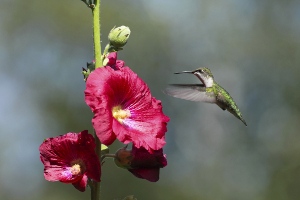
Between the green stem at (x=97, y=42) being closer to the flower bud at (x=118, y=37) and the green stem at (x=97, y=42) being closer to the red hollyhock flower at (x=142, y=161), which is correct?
the flower bud at (x=118, y=37)

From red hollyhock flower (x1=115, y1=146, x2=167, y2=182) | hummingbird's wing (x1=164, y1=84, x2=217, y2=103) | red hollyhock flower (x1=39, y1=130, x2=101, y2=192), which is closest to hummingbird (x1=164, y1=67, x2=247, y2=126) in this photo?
hummingbird's wing (x1=164, y1=84, x2=217, y2=103)

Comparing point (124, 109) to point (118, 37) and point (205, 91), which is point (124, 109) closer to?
point (118, 37)

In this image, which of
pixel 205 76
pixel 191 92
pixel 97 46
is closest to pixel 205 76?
pixel 205 76

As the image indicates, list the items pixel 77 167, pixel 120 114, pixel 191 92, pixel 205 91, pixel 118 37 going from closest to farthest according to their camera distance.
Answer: pixel 77 167
pixel 120 114
pixel 118 37
pixel 191 92
pixel 205 91

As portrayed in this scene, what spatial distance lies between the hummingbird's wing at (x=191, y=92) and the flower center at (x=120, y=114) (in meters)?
0.94

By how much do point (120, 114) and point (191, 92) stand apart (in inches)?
46.7

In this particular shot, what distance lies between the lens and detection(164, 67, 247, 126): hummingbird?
4.19m

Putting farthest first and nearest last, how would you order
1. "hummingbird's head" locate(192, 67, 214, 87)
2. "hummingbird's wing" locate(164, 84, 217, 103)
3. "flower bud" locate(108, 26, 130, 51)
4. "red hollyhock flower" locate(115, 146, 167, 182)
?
1. "hummingbird's head" locate(192, 67, 214, 87)
2. "hummingbird's wing" locate(164, 84, 217, 103)
3. "flower bud" locate(108, 26, 130, 51)
4. "red hollyhock flower" locate(115, 146, 167, 182)

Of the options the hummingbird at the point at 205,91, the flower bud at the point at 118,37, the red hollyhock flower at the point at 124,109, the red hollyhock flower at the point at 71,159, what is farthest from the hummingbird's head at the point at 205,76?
the red hollyhock flower at the point at 71,159

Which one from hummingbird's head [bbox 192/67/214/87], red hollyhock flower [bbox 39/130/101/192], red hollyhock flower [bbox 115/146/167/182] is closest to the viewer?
red hollyhock flower [bbox 39/130/101/192]

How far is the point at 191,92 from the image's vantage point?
4.30 metres

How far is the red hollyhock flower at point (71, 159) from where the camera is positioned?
2998mm

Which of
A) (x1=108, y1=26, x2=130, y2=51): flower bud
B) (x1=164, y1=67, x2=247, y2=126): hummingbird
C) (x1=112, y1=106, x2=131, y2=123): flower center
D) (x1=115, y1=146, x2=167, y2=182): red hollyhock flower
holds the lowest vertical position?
(x1=164, y1=67, x2=247, y2=126): hummingbird

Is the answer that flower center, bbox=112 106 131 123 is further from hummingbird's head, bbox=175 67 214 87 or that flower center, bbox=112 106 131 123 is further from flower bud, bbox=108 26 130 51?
hummingbird's head, bbox=175 67 214 87
